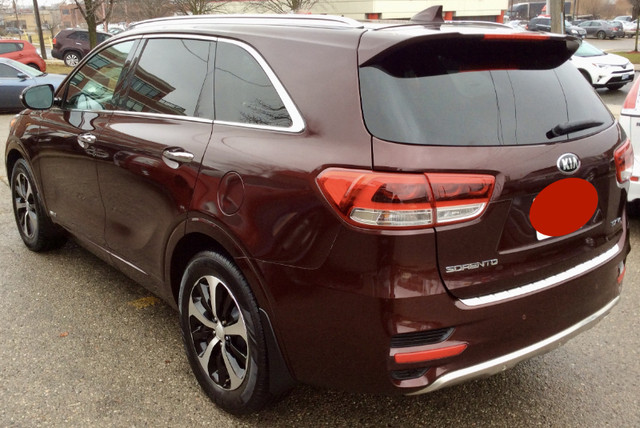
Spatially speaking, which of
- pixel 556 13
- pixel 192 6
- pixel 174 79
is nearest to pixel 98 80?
pixel 174 79

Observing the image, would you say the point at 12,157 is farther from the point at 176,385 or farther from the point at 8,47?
the point at 8,47

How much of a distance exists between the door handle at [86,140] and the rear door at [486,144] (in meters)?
1.93

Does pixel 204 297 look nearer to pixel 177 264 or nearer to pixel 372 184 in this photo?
pixel 177 264

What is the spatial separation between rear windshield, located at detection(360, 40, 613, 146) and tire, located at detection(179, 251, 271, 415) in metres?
0.90

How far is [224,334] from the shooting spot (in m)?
2.65

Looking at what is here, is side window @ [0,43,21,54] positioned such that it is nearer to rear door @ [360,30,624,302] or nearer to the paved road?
the paved road

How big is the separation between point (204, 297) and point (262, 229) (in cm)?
63

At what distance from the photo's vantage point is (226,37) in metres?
2.76

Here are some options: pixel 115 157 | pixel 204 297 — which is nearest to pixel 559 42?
pixel 204 297

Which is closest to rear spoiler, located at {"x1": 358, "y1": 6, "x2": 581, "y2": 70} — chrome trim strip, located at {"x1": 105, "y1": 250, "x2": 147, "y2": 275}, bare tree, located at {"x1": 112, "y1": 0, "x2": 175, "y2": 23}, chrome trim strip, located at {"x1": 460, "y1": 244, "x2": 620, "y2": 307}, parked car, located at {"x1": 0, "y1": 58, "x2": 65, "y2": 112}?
chrome trim strip, located at {"x1": 460, "y1": 244, "x2": 620, "y2": 307}

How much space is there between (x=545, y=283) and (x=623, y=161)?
0.75 m

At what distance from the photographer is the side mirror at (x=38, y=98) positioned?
4062mm

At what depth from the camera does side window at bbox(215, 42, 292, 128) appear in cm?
244

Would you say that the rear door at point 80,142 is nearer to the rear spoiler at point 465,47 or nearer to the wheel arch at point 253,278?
the wheel arch at point 253,278
